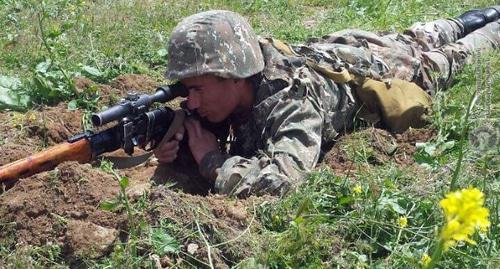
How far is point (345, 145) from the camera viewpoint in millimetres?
4527

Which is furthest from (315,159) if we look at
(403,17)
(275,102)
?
(403,17)

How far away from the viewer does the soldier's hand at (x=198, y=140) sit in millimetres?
4059

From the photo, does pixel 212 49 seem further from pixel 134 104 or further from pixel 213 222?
pixel 213 222

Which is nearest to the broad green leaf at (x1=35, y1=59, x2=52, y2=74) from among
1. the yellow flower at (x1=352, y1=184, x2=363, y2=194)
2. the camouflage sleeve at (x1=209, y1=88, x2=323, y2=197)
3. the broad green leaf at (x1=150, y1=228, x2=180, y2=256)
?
the camouflage sleeve at (x1=209, y1=88, x2=323, y2=197)

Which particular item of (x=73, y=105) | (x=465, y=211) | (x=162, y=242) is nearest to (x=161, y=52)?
(x=73, y=105)

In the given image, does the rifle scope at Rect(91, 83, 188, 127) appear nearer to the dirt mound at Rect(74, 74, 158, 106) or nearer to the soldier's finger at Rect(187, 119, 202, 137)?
the soldier's finger at Rect(187, 119, 202, 137)

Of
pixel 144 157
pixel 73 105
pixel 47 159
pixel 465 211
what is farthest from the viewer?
pixel 73 105

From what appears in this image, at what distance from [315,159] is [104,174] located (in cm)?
115

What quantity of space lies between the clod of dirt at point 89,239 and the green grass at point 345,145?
0.06 m

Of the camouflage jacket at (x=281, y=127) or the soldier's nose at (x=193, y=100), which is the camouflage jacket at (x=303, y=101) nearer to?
the camouflage jacket at (x=281, y=127)

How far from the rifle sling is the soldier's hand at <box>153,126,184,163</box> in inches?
0.8

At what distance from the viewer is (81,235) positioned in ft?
10.1

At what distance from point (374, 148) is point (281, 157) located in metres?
0.97

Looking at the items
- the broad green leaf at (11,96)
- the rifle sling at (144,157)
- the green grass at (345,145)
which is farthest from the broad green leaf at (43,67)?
the rifle sling at (144,157)
